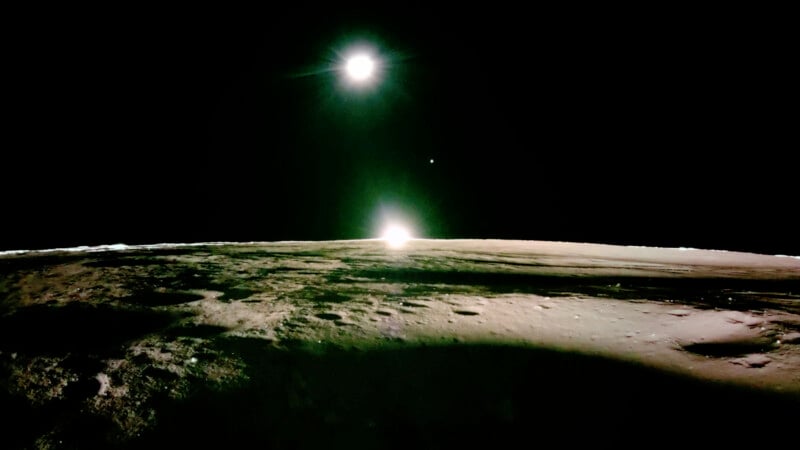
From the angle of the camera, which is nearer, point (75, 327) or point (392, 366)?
point (392, 366)

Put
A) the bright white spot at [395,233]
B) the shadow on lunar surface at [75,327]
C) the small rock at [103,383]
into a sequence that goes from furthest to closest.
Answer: the bright white spot at [395,233] < the shadow on lunar surface at [75,327] < the small rock at [103,383]

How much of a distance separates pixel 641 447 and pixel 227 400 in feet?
3.40

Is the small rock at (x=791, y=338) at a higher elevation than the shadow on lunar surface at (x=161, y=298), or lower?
higher

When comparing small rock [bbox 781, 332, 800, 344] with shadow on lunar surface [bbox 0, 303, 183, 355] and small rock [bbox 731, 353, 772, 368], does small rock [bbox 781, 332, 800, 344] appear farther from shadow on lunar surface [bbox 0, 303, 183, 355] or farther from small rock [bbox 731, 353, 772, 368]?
shadow on lunar surface [bbox 0, 303, 183, 355]

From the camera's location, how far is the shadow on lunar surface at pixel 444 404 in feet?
3.01

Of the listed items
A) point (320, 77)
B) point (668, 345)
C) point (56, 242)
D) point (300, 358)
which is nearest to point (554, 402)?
point (668, 345)

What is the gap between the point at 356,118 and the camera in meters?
6.29

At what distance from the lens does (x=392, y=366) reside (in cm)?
121

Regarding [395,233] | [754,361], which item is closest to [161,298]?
[754,361]

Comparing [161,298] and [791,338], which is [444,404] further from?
[161,298]

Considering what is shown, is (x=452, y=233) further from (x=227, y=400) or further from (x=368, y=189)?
(x=227, y=400)

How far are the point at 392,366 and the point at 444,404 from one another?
0.23 metres

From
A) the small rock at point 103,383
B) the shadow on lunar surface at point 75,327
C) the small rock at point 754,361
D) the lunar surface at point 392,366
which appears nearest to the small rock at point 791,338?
the lunar surface at point 392,366

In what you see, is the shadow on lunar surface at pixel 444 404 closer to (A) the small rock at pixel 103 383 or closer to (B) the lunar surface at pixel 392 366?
(B) the lunar surface at pixel 392 366
